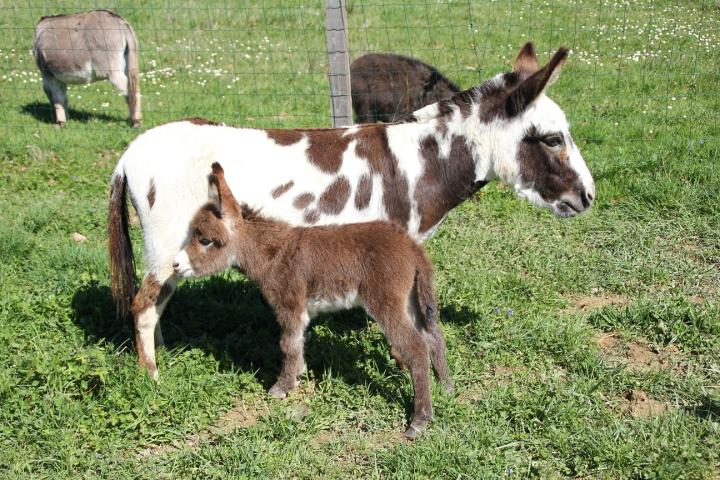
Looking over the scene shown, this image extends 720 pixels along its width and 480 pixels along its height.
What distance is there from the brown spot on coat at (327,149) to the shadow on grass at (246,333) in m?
1.18

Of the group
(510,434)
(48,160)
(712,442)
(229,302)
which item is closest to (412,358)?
(510,434)

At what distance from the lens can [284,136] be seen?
4293mm

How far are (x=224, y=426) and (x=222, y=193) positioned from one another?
1.32 m

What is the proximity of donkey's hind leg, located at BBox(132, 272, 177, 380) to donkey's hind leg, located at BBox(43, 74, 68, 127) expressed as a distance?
598cm

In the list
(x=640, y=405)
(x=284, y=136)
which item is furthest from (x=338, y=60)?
(x=640, y=405)

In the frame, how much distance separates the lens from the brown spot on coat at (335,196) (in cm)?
421

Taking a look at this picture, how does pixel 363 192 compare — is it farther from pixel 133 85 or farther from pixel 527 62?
pixel 133 85

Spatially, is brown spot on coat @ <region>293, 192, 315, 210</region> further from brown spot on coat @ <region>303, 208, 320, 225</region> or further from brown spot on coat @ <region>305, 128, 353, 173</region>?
brown spot on coat @ <region>305, 128, 353, 173</region>

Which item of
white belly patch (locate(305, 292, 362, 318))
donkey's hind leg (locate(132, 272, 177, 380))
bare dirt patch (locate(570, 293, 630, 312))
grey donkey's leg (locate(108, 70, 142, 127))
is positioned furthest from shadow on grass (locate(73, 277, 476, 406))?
grey donkey's leg (locate(108, 70, 142, 127))

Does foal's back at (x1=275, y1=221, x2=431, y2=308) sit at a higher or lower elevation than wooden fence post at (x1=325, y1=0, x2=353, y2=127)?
lower

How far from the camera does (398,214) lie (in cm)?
425

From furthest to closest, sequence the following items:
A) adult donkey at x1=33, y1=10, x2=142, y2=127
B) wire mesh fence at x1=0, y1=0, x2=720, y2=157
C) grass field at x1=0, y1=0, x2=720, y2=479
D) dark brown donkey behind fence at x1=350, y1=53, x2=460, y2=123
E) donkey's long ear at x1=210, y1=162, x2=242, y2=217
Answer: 1. adult donkey at x1=33, y1=10, x2=142, y2=127
2. wire mesh fence at x1=0, y1=0, x2=720, y2=157
3. dark brown donkey behind fence at x1=350, y1=53, x2=460, y2=123
4. donkey's long ear at x1=210, y1=162, x2=242, y2=217
5. grass field at x1=0, y1=0, x2=720, y2=479

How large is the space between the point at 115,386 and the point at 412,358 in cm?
175

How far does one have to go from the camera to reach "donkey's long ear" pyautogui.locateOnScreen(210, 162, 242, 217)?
13.0ft
